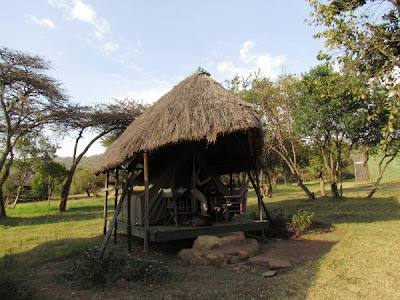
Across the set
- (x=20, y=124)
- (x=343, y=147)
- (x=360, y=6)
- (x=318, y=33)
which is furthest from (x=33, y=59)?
(x=343, y=147)

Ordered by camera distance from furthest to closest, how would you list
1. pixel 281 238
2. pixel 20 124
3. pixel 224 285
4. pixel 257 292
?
pixel 20 124, pixel 281 238, pixel 224 285, pixel 257 292

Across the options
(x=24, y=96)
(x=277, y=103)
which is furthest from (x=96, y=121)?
(x=277, y=103)

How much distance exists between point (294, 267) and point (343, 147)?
50.9 ft

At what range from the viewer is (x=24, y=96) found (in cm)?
1525

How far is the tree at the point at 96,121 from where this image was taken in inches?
733

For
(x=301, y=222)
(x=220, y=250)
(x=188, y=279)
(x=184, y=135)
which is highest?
(x=184, y=135)

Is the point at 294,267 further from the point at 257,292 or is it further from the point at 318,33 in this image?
the point at 318,33

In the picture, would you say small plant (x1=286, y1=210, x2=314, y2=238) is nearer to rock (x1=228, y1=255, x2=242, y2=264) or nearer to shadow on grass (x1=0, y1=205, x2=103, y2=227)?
rock (x1=228, y1=255, x2=242, y2=264)

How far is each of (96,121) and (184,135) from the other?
13378 millimetres

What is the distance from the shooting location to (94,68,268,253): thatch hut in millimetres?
7125

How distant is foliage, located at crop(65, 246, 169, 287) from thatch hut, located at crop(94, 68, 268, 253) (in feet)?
4.94

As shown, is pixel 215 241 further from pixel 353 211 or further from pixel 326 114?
pixel 326 114

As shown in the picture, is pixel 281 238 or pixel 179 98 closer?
pixel 179 98

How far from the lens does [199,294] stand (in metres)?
4.79
